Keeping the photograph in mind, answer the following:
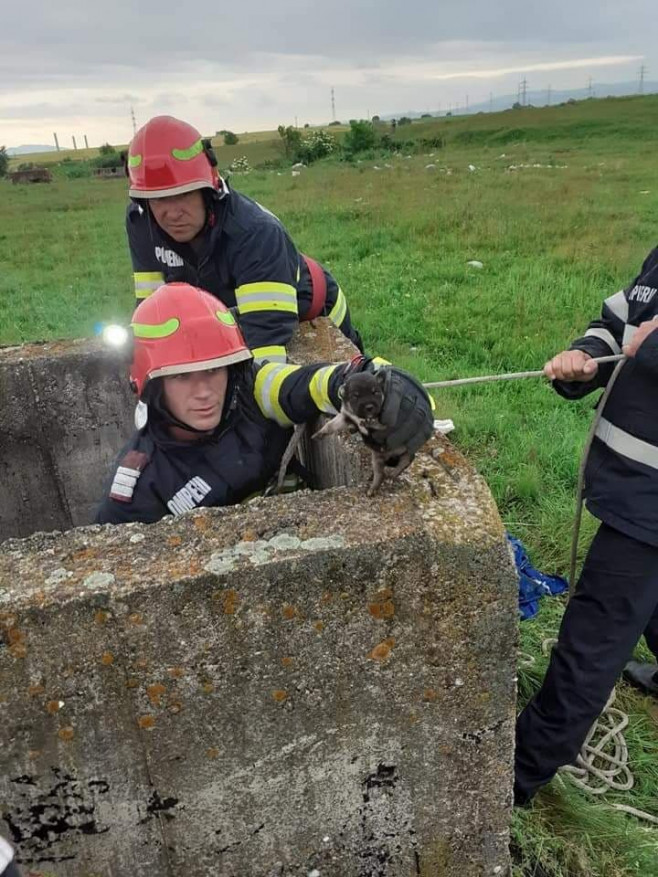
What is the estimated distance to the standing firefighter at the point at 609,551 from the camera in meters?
2.23

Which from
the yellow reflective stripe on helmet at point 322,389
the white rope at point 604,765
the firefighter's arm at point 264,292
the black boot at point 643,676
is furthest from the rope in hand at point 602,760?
the firefighter's arm at point 264,292

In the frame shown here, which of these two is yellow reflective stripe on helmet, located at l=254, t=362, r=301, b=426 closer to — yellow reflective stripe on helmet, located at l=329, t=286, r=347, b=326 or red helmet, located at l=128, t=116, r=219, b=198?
red helmet, located at l=128, t=116, r=219, b=198

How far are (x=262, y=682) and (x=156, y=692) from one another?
232mm

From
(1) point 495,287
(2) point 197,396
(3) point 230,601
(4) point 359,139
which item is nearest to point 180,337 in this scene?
(2) point 197,396

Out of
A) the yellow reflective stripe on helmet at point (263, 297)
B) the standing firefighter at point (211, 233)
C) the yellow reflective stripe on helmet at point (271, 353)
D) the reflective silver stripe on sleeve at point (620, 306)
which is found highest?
the standing firefighter at point (211, 233)

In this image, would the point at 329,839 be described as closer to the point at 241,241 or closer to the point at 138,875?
the point at 138,875

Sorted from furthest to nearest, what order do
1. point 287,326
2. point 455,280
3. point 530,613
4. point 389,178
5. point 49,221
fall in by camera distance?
1. point 389,178
2. point 49,221
3. point 455,280
4. point 530,613
5. point 287,326

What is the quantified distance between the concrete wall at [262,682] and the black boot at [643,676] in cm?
139

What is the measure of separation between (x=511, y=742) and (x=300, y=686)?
0.60m

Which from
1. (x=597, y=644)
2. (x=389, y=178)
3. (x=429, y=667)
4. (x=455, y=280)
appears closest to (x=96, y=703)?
(x=429, y=667)

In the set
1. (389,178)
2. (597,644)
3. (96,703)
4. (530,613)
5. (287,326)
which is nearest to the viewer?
(96,703)

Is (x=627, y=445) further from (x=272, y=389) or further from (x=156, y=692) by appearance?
(x=156, y=692)

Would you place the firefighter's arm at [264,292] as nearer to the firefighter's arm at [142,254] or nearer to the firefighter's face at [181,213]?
the firefighter's face at [181,213]

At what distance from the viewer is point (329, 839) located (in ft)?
6.16
